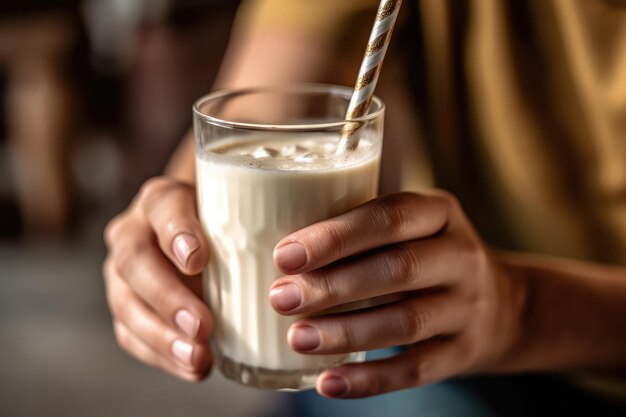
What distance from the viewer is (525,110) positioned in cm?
110

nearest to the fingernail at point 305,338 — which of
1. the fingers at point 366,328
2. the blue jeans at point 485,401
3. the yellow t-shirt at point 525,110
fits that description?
the fingers at point 366,328

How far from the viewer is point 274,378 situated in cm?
77

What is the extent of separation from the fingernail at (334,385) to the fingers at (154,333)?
4.9 inches

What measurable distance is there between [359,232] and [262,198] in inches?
3.6

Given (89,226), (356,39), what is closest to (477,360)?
(356,39)

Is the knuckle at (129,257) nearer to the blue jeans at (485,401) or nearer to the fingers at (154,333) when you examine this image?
the fingers at (154,333)

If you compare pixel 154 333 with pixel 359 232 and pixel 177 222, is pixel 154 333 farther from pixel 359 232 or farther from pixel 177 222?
pixel 359 232

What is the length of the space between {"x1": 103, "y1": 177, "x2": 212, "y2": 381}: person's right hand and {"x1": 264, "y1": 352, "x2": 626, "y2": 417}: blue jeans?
29 cm

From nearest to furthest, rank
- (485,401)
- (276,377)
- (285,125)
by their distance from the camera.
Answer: (285,125)
(276,377)
(485,401)

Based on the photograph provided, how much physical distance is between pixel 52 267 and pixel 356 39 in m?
1.64

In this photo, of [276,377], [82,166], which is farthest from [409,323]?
[82,166]

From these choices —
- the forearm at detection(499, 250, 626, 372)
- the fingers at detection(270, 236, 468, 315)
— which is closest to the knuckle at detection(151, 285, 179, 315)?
the fingers at detection(270, 236, 468, 315)

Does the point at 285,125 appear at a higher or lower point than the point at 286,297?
higher

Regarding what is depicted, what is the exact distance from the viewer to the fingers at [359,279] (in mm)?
682
